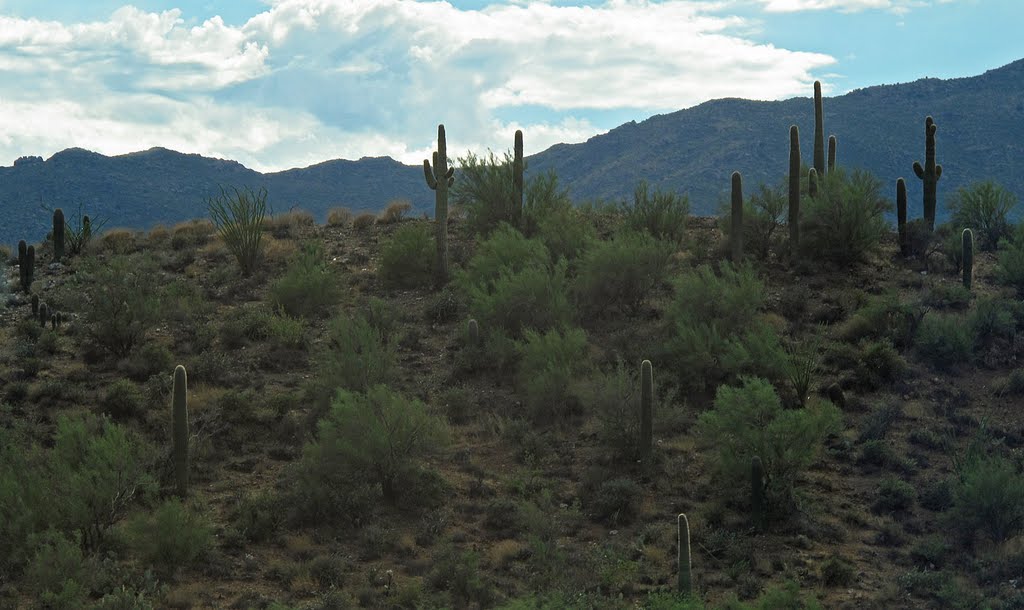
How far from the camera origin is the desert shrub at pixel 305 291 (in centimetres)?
2920

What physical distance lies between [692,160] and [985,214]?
60139 millimetres

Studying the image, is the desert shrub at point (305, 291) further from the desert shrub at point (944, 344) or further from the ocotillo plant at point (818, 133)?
the ocotillo plant at point (818, 133)

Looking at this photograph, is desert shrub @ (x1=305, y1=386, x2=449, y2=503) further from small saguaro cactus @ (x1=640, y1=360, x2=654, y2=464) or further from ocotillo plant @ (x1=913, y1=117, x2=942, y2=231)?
ocotillo plant @ (x1=913, y1=117, x2=942, y2=231)

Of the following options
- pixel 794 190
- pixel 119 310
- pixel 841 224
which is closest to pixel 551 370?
pixel 119 310

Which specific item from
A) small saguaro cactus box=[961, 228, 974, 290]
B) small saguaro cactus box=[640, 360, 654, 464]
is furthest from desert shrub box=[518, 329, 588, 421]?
small saguaro cactus box=[961, 228, 974, 290]

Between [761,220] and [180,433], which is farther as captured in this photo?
[761,220]

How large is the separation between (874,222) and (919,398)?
29.0 ft

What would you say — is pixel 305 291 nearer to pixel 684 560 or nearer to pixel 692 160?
pixel 684 560

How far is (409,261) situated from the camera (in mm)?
32250

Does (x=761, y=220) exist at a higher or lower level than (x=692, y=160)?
lower

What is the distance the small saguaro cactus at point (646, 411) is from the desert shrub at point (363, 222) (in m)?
21.9

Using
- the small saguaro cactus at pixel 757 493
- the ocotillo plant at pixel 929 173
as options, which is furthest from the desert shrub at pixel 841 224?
the small saguaro cactus at pixel 757 493

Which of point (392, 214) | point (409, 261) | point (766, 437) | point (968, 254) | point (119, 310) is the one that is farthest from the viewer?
point (392, 214)

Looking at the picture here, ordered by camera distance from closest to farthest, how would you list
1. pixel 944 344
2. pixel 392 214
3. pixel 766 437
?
pixel 766 437 < pixel 944 344 < pixel 392 214
